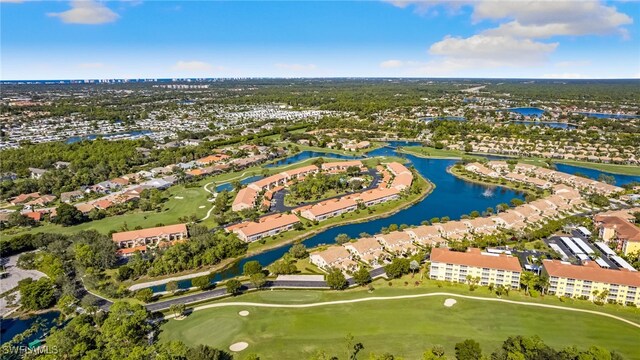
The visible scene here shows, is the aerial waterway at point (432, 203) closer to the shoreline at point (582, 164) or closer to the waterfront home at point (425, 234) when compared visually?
the shoreline at point (582, 164)

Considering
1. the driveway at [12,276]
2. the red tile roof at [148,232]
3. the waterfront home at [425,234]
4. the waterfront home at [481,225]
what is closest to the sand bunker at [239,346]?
the driveway at [12,276]

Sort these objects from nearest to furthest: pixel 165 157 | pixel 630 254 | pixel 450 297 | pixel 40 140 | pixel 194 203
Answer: pixel 450 297, pixel 630 254, pixel 194 203, pixel 165 157, pixel 40 140

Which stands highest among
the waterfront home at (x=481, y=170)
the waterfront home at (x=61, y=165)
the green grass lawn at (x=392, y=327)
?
the waterfront home at (x=61, y=165)

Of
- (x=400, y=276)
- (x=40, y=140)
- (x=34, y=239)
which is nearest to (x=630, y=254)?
(x=400, y=276)

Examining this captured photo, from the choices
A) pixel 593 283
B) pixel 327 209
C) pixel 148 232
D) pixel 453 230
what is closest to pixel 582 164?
pixel 453 230

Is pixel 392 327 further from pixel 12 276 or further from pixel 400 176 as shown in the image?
pixel 400 176

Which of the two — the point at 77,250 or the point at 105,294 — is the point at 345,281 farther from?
the point at 77,250
